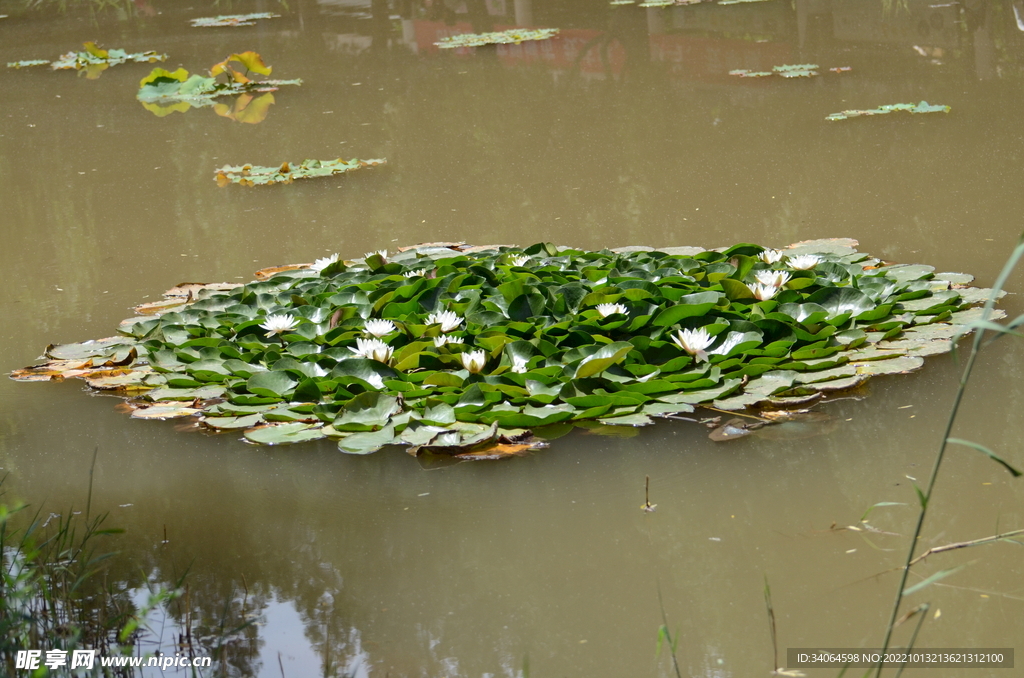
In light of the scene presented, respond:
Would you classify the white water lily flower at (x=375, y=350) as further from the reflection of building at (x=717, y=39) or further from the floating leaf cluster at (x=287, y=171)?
the reflection of building at (x=717, y=39)

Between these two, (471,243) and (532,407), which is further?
(471,243)

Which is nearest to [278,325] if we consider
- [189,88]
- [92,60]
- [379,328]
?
[379,328]

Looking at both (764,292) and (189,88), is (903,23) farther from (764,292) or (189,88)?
(764,292)

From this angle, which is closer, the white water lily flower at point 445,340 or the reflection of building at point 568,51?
the white water lily flower at point 445,340

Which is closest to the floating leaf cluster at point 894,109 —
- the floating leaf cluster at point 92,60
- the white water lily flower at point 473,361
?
the white water lily flower at point 473,361

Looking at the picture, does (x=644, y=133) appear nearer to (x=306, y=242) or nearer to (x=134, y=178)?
(x=306, y=242)

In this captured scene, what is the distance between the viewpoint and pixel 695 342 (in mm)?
2967

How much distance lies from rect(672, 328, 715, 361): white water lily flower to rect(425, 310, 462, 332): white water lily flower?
0.67m

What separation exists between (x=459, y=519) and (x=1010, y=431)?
1.41 m

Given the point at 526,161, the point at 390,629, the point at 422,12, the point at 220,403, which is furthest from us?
the point at 422,12

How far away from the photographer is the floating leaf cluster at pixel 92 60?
9938mm

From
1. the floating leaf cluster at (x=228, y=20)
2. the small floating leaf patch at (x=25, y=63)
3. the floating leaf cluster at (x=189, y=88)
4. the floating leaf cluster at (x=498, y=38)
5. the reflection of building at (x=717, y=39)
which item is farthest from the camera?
the floating leaf cluster at (x=228, y=20)

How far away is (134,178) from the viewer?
20.2ft

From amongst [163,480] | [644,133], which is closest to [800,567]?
[163,480]
